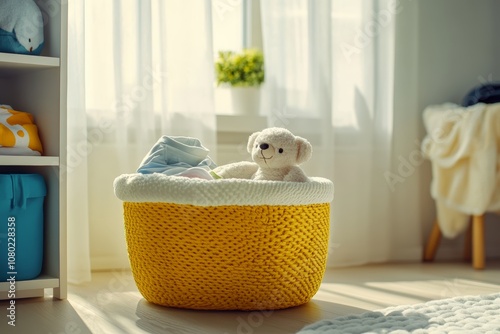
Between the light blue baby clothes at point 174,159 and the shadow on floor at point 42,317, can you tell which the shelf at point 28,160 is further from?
the shadow on floor at point 42,317

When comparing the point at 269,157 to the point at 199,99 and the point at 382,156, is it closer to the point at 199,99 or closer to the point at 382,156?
the point at 199,99

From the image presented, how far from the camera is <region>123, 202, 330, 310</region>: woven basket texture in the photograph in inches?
62.8

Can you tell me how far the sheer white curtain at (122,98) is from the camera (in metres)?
2.14

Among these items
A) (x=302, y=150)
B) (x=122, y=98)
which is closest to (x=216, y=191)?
(x=302, y=150)

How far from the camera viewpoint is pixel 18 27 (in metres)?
1.78

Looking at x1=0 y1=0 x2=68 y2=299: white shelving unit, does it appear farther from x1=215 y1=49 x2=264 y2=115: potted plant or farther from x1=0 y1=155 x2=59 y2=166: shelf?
x1=215 y1=49 x2=264 y2=115: potted plant

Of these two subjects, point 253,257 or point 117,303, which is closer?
point 253,257

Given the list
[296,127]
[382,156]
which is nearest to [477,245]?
[382,156]

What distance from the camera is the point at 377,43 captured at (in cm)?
263

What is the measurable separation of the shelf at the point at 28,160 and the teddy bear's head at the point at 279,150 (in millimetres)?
511

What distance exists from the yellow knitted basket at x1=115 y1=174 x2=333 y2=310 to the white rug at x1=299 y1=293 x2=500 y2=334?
0.62 feet

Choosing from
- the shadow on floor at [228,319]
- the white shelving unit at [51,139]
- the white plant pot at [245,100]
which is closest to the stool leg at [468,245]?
the white plant pot at [245,100]

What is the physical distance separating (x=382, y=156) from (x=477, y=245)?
46 cm

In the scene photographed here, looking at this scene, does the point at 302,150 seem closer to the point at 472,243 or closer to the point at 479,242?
the point at 479,242
